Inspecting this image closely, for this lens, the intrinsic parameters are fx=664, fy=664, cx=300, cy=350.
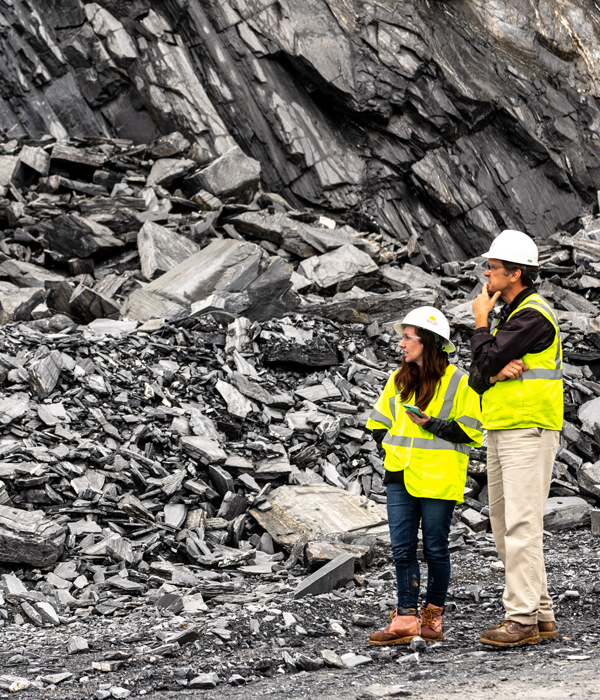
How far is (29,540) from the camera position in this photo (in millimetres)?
5926

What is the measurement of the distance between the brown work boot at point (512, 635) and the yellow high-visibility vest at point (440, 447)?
2.44ft

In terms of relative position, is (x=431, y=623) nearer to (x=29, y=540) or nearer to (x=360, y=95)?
(x=29, y=540)

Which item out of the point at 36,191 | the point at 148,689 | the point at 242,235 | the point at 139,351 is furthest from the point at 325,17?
the point at 148,689

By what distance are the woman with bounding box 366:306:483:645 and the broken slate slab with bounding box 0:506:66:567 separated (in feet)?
10.9

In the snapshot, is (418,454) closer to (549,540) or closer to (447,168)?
(549,540)

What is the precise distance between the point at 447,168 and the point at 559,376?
Answer: 1914 cm

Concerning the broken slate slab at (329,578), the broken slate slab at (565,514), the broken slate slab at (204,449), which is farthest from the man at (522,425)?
the broken slate slab at (204,449)

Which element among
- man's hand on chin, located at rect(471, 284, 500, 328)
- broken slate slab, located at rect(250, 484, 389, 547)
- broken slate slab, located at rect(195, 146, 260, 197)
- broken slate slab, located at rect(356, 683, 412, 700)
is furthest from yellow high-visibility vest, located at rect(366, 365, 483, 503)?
broken slate slab, located at rect(195, 146, 260, 197)

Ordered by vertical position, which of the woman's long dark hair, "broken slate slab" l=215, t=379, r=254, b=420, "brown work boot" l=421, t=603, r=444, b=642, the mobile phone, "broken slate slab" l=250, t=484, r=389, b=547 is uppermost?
the woman's long dark hair

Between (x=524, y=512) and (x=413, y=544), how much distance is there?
2.22 feet

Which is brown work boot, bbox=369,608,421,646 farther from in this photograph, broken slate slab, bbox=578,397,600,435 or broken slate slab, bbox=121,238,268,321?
broken slate slab, bbox=121,238,268,321

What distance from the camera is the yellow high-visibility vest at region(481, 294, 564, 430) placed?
3764 millimetres

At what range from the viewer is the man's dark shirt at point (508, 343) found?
12.3ft

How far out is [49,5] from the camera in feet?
71.1
